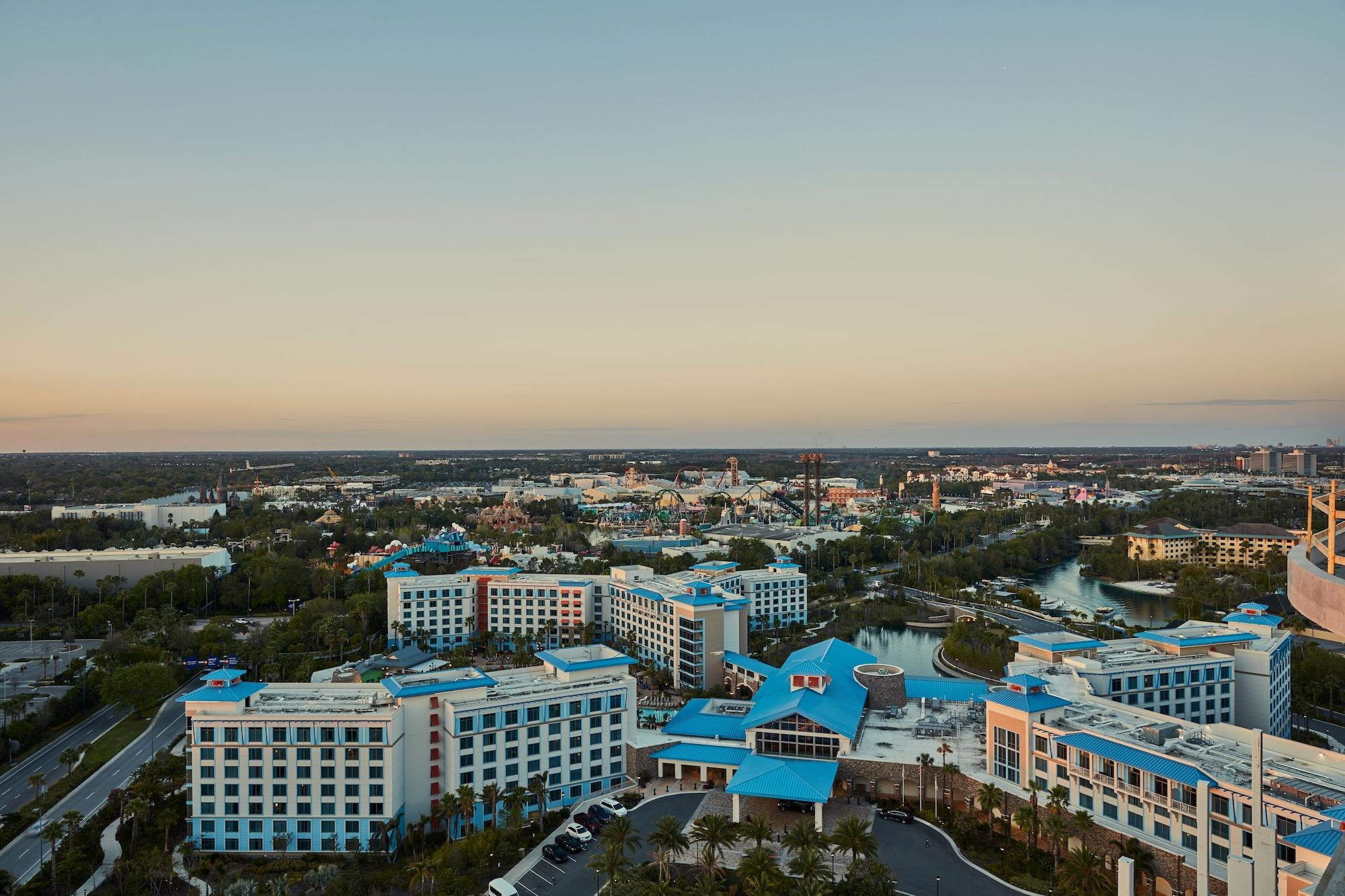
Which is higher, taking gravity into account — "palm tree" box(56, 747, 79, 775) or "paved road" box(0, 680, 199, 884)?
"palm tree" box(56, 747, 79, 775)

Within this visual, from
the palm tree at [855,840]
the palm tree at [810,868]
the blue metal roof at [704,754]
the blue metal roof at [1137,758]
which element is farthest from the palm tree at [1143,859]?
the blue metal roof at [704,754]

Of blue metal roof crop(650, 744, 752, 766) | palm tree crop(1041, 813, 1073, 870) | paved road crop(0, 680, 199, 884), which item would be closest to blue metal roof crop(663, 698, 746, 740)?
blue metal roof crop(650, 744, 752, 766)

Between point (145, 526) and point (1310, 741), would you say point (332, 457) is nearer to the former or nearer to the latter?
point (145, 526)

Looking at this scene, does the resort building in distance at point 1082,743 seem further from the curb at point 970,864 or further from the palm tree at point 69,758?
the palm tree at point 69,758

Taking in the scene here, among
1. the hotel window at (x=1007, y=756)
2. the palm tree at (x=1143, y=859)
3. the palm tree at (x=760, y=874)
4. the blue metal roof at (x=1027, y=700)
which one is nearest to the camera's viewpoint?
the palm tree at (x=760, y=874)

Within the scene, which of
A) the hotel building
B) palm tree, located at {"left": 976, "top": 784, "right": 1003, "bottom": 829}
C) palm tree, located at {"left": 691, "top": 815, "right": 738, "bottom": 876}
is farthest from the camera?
the hotel building

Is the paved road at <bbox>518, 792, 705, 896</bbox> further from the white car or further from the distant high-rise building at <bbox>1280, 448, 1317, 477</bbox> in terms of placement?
the distant high-rise building at <bbox>1280, 448, 1317, 477</bbox>
